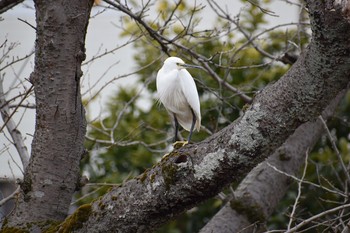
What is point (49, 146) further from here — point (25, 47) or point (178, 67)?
point (25, 47)

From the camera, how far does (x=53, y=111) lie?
3381 millimetres

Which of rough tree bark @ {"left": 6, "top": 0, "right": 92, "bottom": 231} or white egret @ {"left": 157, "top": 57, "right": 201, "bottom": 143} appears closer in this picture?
→ rough tree bark @ {"left": 6, "top": 0, "right": 92, "bottom": 231}

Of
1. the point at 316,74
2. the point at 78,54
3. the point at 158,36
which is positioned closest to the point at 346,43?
the point at 316,74

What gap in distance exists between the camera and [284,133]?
2531mm

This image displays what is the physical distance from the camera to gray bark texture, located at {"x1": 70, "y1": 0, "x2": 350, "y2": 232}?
7.67 ft

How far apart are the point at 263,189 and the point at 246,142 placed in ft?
7.90

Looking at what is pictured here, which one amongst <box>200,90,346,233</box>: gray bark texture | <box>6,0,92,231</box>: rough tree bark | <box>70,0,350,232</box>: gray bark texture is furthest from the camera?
<box>200,90,346,233</box>: gray bark texture

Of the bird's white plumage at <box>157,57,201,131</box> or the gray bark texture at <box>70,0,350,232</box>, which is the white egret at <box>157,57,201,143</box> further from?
the gray bark texture at <box>70,0,350,232</box>

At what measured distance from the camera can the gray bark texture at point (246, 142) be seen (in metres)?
2.34

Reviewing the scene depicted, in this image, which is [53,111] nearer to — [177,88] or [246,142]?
[246,142]

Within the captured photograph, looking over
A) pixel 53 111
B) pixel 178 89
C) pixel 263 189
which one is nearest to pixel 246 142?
pixel 53 111

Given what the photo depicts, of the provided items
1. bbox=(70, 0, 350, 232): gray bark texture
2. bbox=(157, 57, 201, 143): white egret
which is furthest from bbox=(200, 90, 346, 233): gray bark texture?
bbox=(70, 0, 350, 232): gray bark texture

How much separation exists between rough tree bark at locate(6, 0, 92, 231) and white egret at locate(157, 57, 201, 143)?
4.57 feet

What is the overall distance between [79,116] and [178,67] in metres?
1.46
